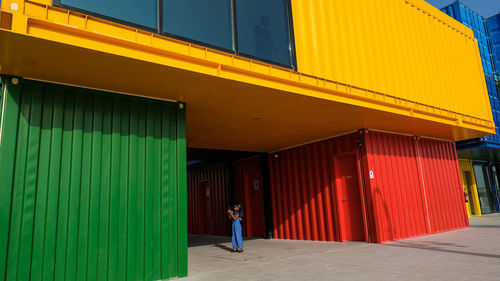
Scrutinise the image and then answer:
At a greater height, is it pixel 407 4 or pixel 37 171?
pixel 407 4

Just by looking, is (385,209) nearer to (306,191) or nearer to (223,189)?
(306,191)

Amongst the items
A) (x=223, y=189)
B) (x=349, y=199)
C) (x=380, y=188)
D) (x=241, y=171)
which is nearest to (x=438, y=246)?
(x=380, y=188)

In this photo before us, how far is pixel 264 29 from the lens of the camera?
6672 millimetres

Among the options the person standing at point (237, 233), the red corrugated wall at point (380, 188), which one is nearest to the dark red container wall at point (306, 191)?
the red corrugated wall at point (380, 188)

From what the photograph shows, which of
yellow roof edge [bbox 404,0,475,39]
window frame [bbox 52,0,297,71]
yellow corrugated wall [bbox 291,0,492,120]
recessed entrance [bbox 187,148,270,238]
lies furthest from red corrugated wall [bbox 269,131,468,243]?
window frame [bbox 52,0,297,71]

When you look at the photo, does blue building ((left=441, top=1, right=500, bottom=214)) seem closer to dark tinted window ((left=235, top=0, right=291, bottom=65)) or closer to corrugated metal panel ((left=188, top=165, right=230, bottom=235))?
corrugated metal panel ((left=188, top=165, right=230, bottom=235))

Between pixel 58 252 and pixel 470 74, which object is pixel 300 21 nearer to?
pixel 58 252

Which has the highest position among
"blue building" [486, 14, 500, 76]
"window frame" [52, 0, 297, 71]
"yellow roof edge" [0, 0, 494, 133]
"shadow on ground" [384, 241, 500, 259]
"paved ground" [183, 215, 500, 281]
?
"blue building" [486, 14, 500, 76]

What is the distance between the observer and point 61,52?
179 inches

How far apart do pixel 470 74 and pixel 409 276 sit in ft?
31.6

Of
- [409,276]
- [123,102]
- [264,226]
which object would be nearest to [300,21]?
[123,102]

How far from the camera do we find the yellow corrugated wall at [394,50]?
7.46 m

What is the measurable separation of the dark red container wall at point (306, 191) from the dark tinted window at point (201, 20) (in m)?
5.68

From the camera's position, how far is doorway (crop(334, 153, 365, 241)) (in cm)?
989
